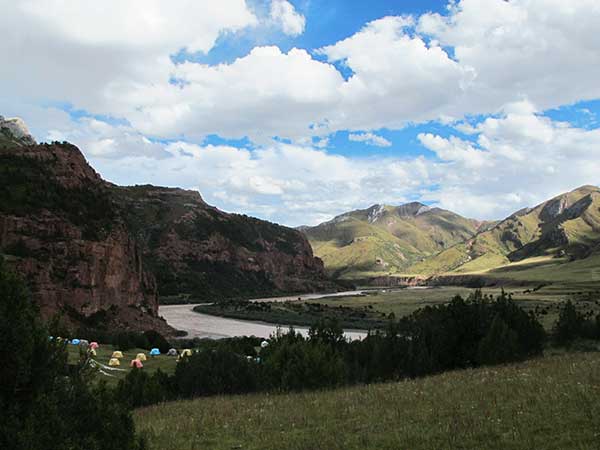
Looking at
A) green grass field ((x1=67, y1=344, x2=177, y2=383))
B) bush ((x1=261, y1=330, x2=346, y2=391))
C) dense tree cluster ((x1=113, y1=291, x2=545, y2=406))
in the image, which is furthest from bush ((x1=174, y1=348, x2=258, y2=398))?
green grass field ((x1=67, y1=344, x2=177, y2=383))

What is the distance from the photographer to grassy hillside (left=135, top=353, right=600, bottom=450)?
9008mm

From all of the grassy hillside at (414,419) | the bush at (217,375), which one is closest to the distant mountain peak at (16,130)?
the bush at (217,375)

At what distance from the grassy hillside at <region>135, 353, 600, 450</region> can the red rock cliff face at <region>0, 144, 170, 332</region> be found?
50.9m

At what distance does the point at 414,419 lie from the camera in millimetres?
10953

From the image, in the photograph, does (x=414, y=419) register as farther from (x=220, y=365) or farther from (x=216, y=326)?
(x=216, y=326)

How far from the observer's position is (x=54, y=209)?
6769 cm

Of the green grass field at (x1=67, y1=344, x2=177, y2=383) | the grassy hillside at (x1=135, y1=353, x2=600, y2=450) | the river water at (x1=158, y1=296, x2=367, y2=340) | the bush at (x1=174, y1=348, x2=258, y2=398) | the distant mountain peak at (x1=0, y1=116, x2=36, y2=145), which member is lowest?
the river water at (x1=158, y1=296, x2=367, y2=340)

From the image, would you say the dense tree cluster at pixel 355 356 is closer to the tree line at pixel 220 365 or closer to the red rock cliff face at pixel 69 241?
the tree line at pixel 220 365

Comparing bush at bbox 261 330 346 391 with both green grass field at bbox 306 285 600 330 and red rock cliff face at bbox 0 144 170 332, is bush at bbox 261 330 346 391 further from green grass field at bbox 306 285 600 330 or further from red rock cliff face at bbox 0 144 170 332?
green grass field at bbox 306 285 600 330

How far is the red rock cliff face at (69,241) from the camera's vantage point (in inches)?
2438

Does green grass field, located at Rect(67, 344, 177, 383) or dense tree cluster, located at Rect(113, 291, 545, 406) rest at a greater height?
dense tree cluster, located at Rect(113, 291, 545, 406)

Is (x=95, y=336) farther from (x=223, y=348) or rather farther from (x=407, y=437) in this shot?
(x=407, y=437)

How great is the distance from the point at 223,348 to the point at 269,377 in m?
3.88

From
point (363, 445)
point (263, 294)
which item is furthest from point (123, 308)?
point (263, 294)
